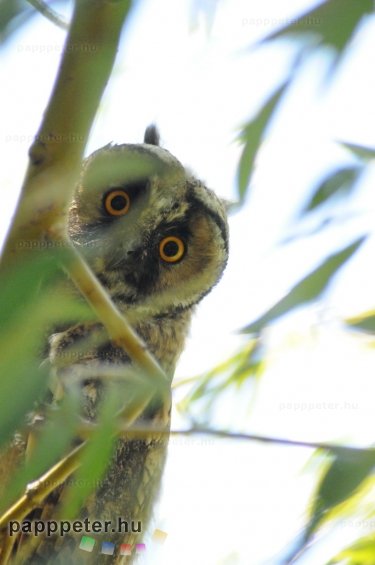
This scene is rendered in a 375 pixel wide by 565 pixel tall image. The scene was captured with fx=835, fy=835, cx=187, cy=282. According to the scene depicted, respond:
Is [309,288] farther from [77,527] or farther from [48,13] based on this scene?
[77,527]

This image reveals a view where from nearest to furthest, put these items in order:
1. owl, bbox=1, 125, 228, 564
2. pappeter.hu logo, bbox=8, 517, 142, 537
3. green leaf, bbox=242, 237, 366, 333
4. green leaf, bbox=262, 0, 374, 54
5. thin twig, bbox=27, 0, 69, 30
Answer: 1. green leaf, bbox=262, 0, 374, 54
2. thin twig, bbox=27, 0, 69, 30
3. green leaf, bbox=242, 237, 366, 333
4. pappeter.hu logo, bbox=8, 517, 142, 537
5. owl, bbox=1, 125, 228, 564

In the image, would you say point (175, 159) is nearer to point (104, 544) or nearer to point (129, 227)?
point (129, 227)

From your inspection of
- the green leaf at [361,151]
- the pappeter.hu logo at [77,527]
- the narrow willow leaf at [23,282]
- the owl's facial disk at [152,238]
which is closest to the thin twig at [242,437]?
the narrow willow leaf at [23,282]

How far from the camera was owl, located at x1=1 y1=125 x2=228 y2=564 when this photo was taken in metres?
2.31

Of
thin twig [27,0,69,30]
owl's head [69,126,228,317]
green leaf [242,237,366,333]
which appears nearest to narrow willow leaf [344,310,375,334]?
green leaf [242,237,366,333]

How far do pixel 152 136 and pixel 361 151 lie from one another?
4.96 ft

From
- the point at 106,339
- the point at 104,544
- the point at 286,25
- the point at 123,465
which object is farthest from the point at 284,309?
the point at 104,544

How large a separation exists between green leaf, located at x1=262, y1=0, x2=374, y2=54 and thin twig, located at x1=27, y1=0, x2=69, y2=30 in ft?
1.03

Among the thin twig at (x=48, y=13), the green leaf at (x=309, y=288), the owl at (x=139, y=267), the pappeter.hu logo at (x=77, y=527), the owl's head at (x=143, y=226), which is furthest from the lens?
the owl's head at (x=143, y=226)

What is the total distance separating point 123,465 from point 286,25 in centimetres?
157

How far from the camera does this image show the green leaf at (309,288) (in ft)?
4.37

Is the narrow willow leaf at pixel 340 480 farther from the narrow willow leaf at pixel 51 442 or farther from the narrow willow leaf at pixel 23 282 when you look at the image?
the narrow willow leaf at pixel 23 282

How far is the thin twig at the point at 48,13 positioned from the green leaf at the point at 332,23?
1.03ft

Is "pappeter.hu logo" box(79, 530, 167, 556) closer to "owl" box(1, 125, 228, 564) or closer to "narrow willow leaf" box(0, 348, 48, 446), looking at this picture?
"owl" box(1, 125, 228, 564)
